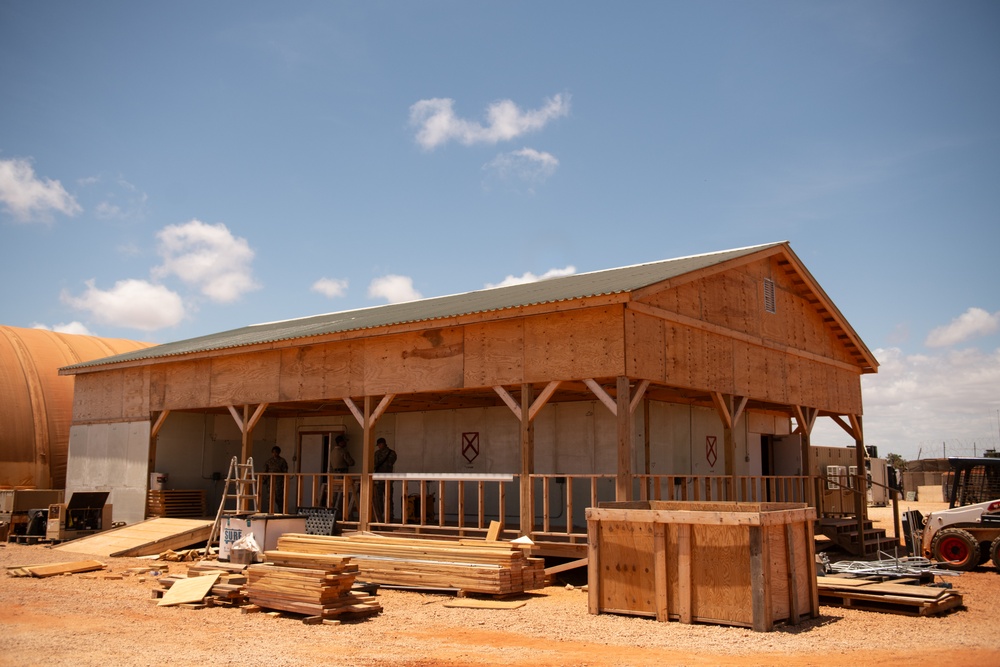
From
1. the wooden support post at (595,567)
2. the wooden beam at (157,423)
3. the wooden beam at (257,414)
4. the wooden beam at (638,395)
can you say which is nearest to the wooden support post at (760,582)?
the wooden support post at (595,567)

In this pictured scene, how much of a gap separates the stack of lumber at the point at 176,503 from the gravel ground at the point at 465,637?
8.99 meters

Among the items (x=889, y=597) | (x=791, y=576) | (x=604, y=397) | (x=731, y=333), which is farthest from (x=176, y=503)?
(x=889, y=597)

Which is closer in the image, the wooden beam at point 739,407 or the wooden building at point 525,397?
the wooden building at point 525,397

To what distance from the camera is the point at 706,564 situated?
33.7 feet

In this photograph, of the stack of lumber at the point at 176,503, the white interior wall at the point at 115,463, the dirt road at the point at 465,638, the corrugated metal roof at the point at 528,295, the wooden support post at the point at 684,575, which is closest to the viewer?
the dirt road at the point at 465,638

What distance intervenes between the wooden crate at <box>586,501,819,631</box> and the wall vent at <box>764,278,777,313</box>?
8403mm

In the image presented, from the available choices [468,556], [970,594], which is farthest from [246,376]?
[970,594]

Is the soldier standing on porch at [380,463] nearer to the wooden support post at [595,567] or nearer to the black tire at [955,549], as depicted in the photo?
the wooden support post at [595,567]

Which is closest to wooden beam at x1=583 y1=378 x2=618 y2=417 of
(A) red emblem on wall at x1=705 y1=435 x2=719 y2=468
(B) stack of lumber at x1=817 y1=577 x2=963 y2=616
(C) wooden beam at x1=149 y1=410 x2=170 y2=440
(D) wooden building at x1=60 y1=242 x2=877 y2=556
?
(D) wooden building at x1=60 y1=242 x2=877 y2=556

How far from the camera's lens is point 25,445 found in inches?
1188

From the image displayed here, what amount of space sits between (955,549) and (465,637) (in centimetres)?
1155

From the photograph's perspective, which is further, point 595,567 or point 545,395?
point 545,395

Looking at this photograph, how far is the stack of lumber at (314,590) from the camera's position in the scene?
1122cm

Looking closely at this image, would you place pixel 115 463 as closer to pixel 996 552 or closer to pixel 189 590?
pixel 189 590
